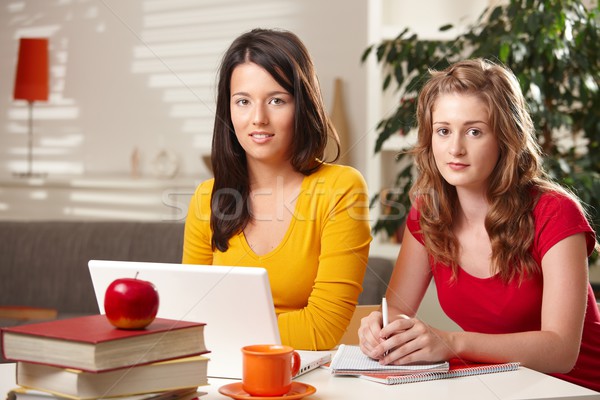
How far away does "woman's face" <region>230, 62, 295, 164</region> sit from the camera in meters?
1.68

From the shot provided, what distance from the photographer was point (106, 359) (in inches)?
36.3

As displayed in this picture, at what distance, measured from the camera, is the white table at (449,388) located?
3.51 feet

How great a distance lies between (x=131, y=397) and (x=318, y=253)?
0.80m

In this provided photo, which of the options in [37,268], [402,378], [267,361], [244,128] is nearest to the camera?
[267,361]

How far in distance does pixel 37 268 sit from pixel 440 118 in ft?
7.73

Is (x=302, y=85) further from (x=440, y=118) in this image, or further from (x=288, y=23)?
(x=288, y=23)

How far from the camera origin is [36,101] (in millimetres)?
4238

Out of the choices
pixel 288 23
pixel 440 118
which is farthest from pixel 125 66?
pixel 440 118

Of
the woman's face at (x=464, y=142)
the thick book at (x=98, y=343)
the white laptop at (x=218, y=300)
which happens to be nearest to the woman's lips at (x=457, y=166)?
the woman's face at (x=464, y=142)

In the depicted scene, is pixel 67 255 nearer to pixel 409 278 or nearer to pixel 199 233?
pixel 199 233

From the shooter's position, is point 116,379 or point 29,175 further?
point 29,175

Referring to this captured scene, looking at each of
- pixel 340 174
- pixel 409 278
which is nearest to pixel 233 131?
pixel 340 174

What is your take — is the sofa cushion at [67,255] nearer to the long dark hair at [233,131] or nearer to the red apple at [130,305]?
the long dark hair at [233,131]

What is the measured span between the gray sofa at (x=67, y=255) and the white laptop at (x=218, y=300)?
81.4 inches
